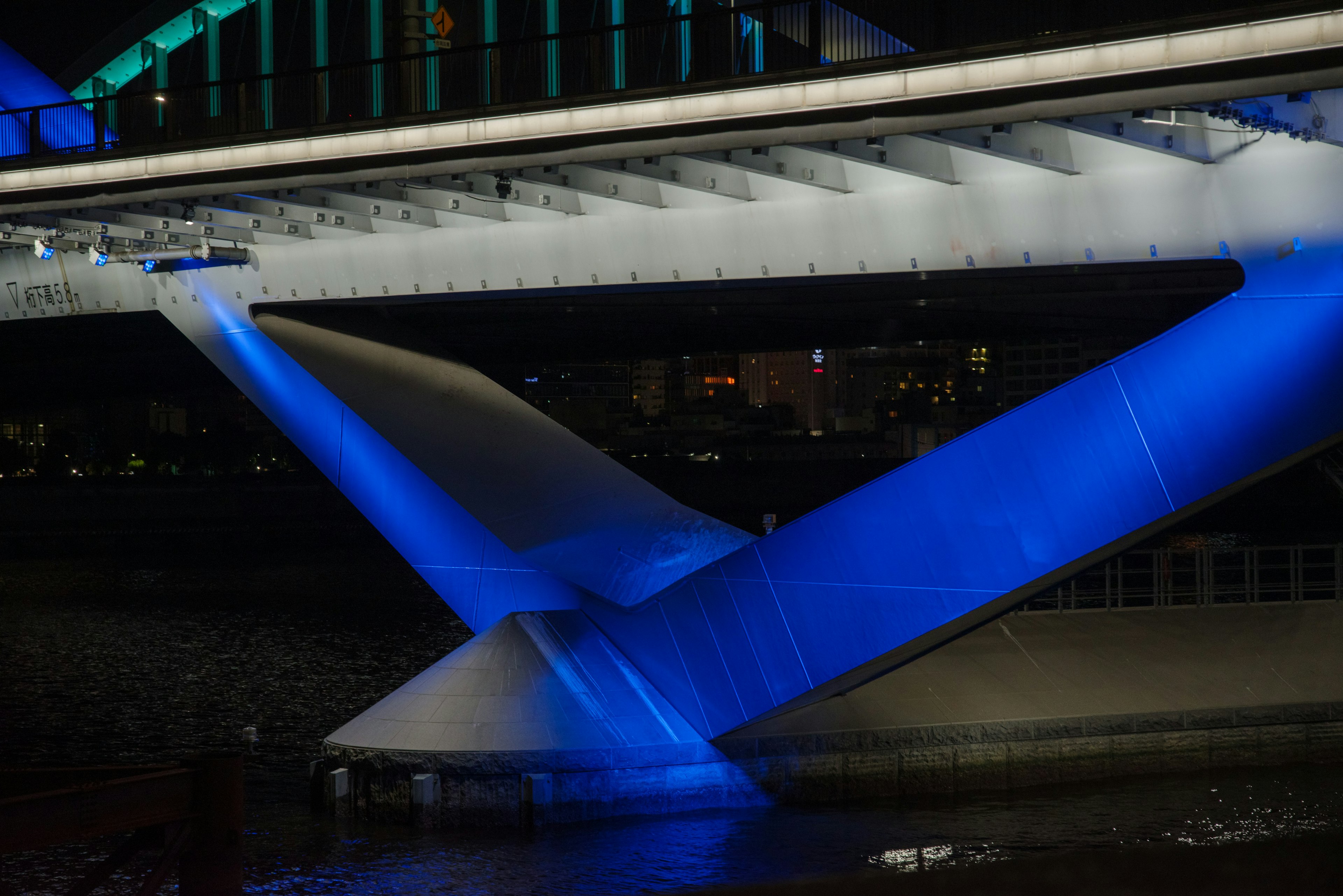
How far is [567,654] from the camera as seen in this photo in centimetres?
1342

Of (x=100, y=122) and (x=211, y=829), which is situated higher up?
(x=100, y=122)

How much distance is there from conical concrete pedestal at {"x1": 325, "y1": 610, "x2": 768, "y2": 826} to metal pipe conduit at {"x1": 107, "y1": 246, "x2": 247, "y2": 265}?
5.74m

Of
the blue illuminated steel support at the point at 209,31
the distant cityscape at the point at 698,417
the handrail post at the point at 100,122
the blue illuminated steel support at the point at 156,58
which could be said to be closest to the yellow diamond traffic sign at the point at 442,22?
the handrail post at the point at 100,122

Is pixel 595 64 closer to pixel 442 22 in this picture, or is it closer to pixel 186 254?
pixel 442 22

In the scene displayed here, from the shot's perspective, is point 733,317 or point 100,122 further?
point 733,317

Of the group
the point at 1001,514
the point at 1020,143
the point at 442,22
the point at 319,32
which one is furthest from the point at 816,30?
the point at 319,32

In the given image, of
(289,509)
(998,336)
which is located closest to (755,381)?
(289,509)

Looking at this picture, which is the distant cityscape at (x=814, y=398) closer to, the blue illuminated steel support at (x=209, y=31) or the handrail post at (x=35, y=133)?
the blue illuminated steel support at (x=209, y=31)

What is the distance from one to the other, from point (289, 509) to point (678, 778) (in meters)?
53.1

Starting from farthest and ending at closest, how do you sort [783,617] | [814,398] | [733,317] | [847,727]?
[814,398] → [733,317] → [847,727] → [783,617]

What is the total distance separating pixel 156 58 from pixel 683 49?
973cm

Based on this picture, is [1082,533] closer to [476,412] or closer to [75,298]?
[476,412]

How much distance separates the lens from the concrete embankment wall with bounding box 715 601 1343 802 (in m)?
13.8

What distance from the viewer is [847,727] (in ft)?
45.3
